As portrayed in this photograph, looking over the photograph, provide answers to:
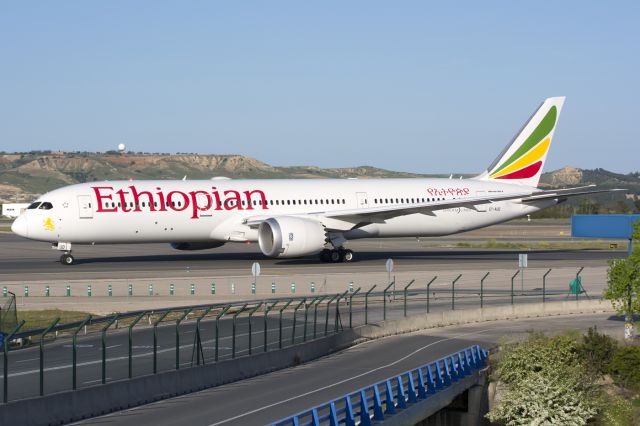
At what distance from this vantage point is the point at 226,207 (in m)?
56.1

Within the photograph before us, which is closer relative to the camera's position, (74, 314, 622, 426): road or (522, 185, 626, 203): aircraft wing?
(74, 314, 622, 426): road

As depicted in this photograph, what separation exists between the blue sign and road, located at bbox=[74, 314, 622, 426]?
20.4m

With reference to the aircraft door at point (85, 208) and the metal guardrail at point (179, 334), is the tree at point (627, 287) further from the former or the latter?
the aircraft door at point (85, 208)

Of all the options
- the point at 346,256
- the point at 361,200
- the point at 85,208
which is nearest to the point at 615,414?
the point at 346,256

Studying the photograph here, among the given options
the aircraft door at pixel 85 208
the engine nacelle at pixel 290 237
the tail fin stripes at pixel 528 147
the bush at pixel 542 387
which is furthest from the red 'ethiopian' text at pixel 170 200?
the bush at pixel 542 387

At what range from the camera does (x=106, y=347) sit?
2147cm

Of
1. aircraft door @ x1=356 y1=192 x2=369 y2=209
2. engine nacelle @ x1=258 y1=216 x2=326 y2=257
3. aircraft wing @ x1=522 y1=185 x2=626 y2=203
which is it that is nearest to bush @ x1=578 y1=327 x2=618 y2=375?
engine nacelle @ x1=258 y1=216 x2=326 y2=257

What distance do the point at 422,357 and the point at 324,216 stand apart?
2743cm

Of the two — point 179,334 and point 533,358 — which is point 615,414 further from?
point 179,334

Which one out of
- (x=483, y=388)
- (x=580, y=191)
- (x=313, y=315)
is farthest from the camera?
(x=580, y=191)

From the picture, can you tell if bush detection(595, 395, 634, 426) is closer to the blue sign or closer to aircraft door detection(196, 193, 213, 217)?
the blue sign

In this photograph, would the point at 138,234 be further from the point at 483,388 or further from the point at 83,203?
the point at 483,388

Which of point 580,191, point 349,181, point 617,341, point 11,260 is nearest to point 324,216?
point 349,181

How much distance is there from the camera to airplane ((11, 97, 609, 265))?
175ft
